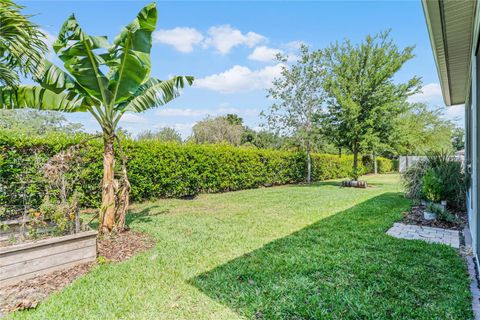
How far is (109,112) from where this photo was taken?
4.93 meters

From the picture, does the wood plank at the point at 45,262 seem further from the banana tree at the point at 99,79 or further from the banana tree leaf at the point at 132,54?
the banana tree leaf at the point at 132,54

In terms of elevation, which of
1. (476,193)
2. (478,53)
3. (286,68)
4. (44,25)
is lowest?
(476,193)

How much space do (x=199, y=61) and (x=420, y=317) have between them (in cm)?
1133

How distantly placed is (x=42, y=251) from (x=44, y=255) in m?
0.06

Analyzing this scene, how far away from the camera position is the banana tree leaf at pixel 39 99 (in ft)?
15.5

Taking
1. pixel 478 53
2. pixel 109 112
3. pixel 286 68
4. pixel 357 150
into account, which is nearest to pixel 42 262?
pixel 109 112

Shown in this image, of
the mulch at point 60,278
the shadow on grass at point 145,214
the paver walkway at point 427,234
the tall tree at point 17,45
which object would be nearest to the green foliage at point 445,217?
the paver walkway at point 427,234

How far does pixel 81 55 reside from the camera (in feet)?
14.0

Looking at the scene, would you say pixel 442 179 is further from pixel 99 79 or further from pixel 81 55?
pixel 81 55

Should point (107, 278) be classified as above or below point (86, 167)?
below

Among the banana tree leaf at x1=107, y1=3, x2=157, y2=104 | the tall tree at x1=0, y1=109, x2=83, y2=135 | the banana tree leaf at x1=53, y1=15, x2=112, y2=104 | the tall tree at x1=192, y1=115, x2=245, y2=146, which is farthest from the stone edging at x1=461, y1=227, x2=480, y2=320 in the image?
the tall tree at x1=192, y1=115, x2=245, y2=146

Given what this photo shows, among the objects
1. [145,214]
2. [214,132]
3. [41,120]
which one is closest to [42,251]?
[145,214]

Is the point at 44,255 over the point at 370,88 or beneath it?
beneath

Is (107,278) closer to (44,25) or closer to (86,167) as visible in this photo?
(44,25)
